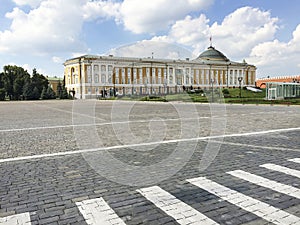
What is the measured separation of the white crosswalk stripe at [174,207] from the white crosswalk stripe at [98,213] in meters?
0.64

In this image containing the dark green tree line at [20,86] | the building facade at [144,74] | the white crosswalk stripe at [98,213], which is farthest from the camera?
the building facade at [144,74]

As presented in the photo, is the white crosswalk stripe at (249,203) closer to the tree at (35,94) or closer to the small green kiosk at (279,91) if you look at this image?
the small green kiosk at (279,91)

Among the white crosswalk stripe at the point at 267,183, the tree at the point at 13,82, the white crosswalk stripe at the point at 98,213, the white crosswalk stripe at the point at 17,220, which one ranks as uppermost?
the tree at the point at 13,82

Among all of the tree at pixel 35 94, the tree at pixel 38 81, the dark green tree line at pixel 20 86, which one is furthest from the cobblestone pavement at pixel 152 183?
the tree at pixel 38 81

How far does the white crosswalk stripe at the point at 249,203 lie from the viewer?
3561 mm

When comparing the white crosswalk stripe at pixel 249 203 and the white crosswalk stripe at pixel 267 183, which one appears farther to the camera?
the white crosswalk stripe at pixel 267 183

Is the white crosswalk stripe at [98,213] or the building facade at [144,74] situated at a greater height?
the building facade at [144,74]

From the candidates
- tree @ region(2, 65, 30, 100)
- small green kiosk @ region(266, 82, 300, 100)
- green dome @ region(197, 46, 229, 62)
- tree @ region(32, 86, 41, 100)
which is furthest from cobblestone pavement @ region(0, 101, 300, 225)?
green dome @ region(197, 46, 229, 62)

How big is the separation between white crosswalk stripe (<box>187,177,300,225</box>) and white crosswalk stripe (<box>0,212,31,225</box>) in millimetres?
2609

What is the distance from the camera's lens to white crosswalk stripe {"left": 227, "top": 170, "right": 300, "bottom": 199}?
4453 millimetres

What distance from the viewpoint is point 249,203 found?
13.3 ft

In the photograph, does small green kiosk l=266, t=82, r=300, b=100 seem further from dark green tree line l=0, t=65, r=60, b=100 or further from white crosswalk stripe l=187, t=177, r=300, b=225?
dark green tree line l=0, t=65, r=60, b=100

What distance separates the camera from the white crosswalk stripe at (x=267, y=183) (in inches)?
175

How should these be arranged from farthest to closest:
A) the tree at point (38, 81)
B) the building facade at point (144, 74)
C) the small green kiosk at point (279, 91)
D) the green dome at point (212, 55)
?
the green dome at point (212, 55) → the building facade at point (144, 74) → the tree at point (38, 81) → the small green kiosk at point (279, 91)
